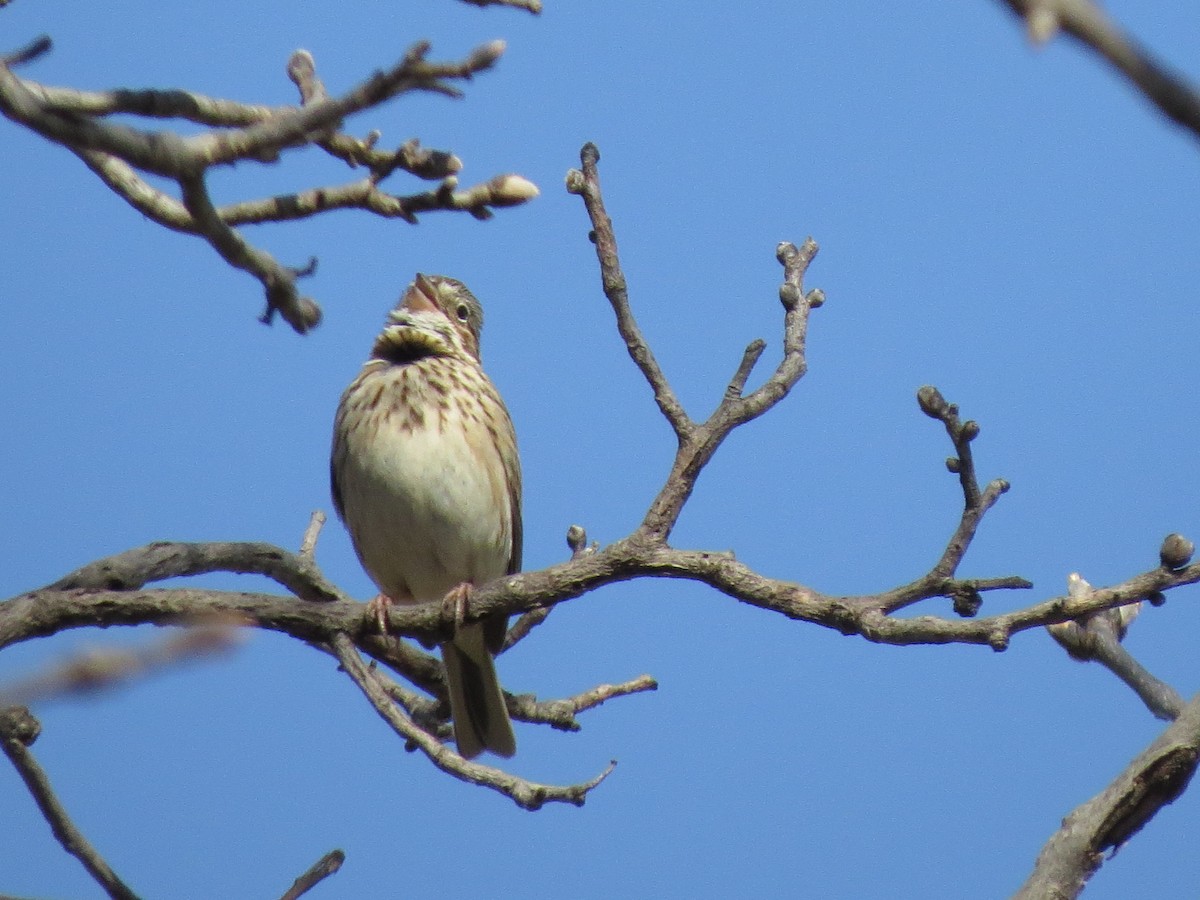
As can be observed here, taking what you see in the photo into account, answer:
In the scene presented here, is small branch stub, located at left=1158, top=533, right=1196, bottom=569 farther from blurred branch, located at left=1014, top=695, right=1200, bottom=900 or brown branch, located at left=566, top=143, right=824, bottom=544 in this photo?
brown branch, located at left=566, top=143, right=824, bottom=544

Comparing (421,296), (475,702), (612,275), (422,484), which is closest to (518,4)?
(612,275)

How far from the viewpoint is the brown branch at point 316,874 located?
171 inches

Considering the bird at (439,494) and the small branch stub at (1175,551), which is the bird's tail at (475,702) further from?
the small branch stub at (1175,551)

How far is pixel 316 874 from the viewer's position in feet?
14.6

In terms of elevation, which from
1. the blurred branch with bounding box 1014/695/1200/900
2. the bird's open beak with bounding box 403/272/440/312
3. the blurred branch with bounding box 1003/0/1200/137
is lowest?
the blurred branch with bounding box 1003/0/1200/137

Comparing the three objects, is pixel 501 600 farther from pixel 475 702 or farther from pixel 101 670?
pixel 101 670

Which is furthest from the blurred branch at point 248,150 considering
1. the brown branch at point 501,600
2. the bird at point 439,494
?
the bird at point 439,494

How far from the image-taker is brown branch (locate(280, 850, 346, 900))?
4336mm

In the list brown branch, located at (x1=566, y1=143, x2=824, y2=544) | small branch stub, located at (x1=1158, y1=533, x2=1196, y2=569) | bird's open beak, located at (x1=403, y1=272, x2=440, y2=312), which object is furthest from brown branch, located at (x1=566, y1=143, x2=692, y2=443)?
bird's open beak, located at (x1=403, y1=272, x2=440, y2=312)

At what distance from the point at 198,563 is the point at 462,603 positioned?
994 millimetres

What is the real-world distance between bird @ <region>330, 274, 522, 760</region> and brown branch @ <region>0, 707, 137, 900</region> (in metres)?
1.96

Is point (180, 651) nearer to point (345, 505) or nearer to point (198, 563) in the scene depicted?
point (198, 563)

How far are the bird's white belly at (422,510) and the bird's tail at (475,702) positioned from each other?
0.49m

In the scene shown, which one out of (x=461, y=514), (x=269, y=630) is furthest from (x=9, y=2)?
(x=461, y=514)
